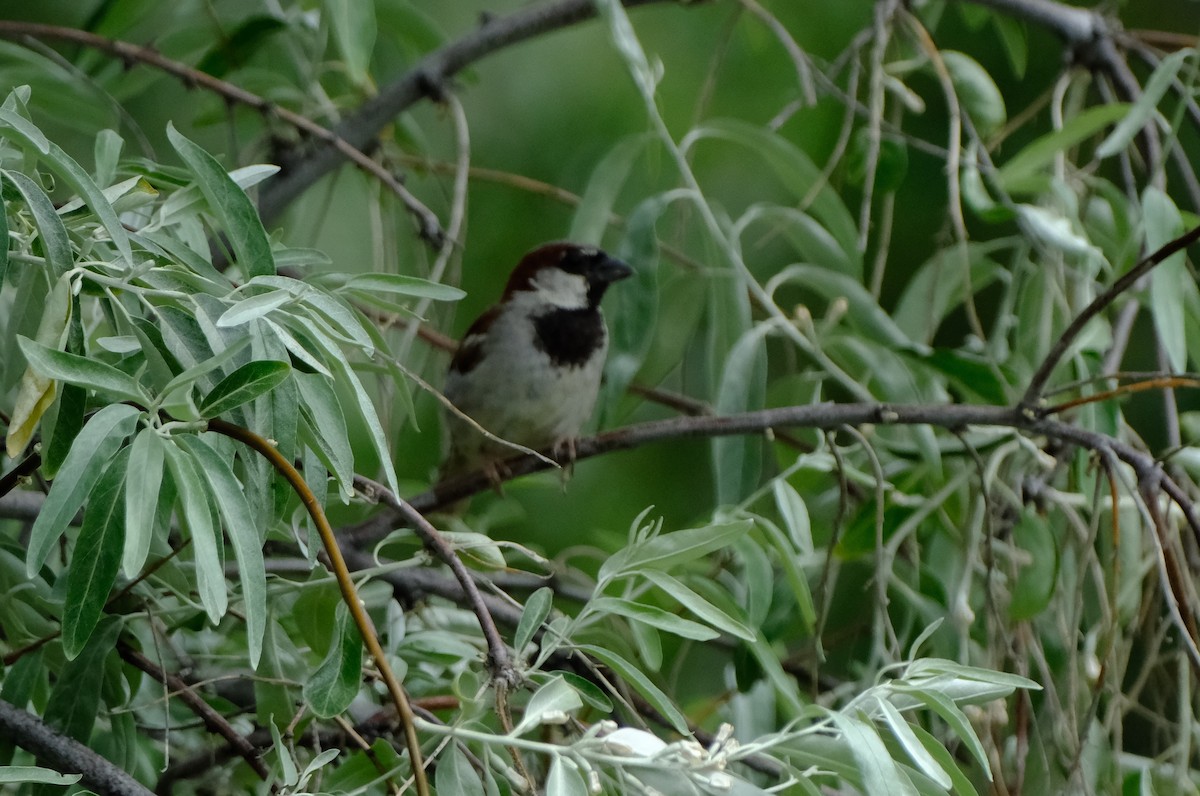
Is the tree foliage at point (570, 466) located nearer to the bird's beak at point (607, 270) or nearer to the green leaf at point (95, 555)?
the green leaf at point (95, 555)

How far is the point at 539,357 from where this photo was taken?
7.16ft

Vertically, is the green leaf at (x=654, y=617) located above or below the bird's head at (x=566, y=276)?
above

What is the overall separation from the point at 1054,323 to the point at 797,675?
1.88ft

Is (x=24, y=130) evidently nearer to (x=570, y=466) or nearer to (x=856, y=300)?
(x=856, y=300)

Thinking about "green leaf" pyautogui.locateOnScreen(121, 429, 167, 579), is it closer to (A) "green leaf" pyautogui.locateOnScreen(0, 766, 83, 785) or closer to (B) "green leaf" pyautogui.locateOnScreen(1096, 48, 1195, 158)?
(A) "green leaf" pyautogui.locateOnScreen(0, 766, 83, 785)

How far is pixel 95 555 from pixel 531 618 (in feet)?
0.95

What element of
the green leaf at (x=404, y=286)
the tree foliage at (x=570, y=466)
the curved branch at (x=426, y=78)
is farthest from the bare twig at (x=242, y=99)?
the green leaf at (x=404, y=286)

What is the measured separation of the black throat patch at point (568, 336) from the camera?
220cm

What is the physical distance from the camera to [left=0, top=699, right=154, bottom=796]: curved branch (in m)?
0.85

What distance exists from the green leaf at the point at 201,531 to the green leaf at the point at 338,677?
158 mm

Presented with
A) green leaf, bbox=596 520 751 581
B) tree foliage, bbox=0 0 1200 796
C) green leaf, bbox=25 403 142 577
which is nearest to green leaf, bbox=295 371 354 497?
tree foliage, bbox=0 0 1200 796

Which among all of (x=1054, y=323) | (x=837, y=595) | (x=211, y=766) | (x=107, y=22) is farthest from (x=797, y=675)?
(x=837, y=595)

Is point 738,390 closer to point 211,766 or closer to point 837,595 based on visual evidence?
point 211,766

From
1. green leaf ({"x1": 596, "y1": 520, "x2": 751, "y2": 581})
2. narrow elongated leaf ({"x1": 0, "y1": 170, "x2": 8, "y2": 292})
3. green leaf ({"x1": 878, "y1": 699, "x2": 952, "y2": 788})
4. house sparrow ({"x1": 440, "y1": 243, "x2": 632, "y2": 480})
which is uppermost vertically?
narrow elongated leaf ({"x1": 0, "y1": 170, "x2": 8, "y2": 292})
